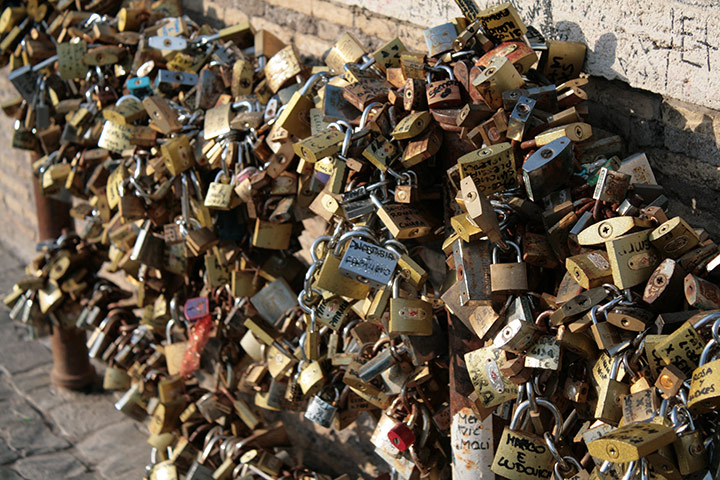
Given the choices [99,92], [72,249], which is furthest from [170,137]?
[72,249]

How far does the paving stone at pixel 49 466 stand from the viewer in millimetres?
3602

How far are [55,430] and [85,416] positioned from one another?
0.19 m

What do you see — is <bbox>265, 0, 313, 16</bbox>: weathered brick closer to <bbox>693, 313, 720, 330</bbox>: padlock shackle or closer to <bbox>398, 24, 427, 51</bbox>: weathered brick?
<bbox>398, 24, 427, 51</bbox>: weathered brick

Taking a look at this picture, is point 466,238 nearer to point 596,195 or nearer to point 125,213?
point 596,195

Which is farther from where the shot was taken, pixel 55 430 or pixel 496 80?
pixel 55 430

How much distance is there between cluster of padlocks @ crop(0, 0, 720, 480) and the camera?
165 centimetres

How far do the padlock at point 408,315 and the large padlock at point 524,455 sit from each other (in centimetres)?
36

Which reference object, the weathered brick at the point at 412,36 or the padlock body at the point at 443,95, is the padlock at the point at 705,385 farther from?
the weathered brick at the point at 412,36

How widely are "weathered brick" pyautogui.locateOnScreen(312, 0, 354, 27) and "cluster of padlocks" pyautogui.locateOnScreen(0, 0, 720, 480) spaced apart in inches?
7.6

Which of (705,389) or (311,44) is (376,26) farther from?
(705,389)

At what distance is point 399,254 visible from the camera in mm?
2047

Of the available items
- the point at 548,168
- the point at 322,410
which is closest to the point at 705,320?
the point at 548,168

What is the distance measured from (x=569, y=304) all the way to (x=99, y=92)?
95.3 inches

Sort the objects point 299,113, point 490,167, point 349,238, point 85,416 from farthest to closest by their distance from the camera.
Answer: point 85,416, point 299,113, point 349,238, point 490,167
